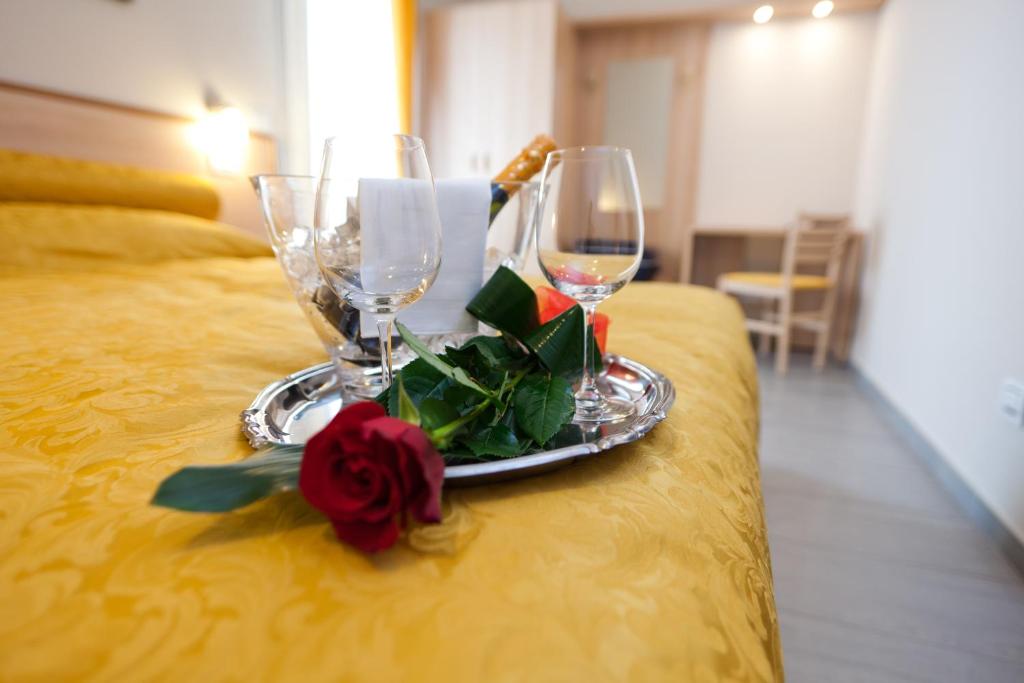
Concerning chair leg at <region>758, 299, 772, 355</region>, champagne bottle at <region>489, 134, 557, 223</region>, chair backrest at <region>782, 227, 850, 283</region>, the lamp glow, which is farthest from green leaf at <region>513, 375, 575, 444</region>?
chair leg at <region>758, 299, 772, 355</region>

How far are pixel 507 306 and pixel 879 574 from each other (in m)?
1.30

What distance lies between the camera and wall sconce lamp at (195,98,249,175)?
248 cm

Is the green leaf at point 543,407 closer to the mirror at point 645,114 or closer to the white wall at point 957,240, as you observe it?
the white wall at point 957,240

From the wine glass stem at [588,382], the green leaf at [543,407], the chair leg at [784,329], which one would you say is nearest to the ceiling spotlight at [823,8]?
the chair leg at [784,329]

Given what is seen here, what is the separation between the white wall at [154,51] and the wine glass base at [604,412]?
235 centimetres

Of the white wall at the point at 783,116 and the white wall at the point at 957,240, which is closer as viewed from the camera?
the white wall at the point at 957,240

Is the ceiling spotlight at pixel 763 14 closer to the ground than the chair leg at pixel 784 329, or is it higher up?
higher up

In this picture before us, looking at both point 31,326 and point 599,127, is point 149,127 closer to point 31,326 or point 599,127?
point 31,326

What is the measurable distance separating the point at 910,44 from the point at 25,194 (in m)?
3.75

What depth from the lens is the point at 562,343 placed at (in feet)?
1.72

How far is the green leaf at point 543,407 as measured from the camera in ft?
1.40

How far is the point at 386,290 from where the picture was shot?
1.63 ft

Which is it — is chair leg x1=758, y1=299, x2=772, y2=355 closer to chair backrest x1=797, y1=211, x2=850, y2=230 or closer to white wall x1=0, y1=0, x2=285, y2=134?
chair backrest x1=797, y1=211, x2=850, y2=230

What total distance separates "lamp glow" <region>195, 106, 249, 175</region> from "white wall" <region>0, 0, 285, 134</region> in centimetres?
7
